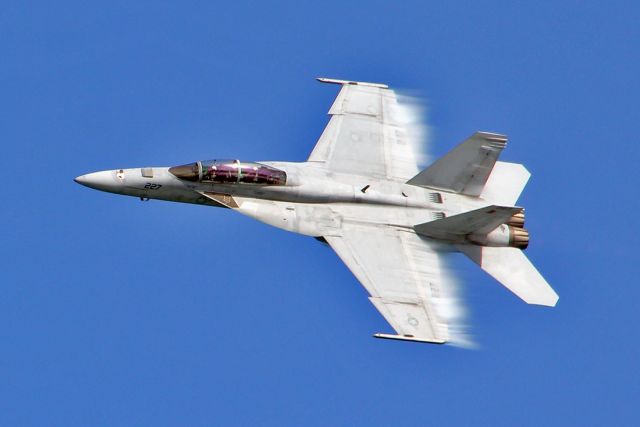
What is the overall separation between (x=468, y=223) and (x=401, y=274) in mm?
2174

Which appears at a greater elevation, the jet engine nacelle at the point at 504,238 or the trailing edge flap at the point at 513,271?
the jet engine nacelle at the point at 504,238

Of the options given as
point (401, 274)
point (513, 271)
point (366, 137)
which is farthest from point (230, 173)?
point (513, 271)

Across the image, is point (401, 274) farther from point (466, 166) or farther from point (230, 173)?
point (230, 173)

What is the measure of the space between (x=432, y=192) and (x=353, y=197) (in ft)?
7.03

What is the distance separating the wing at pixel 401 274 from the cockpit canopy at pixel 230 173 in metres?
2.10

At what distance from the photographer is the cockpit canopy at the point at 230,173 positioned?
37750mm

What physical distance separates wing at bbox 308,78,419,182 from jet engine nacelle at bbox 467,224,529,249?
8.27 ft

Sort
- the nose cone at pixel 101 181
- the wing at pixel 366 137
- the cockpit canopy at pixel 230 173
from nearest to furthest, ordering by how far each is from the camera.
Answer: the nose cone at pixel 101 181
the cockpit canopy at pixel 230 173
the wing at pixel 366 137

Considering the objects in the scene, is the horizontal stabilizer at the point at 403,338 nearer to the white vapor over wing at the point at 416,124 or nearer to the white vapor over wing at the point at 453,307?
the white vapor over wing at the point at 453,307

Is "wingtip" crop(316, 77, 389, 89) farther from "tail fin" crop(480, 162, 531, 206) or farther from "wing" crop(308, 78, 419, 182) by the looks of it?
"tail fin" crop(480, 162, 531, 206)

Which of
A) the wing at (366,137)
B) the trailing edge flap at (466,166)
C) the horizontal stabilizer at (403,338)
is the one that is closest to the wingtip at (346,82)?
the wing at (366,137)

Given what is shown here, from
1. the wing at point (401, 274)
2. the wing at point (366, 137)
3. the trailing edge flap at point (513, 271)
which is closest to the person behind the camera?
the wing at point (401, 274)

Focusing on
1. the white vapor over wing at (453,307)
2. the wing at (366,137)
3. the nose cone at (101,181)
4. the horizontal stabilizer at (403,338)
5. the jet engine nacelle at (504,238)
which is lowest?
the horizontal stabilizer at (403,338)

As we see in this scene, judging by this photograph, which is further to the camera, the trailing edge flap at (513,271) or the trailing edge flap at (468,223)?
the trailing edge flap at (513,271)
